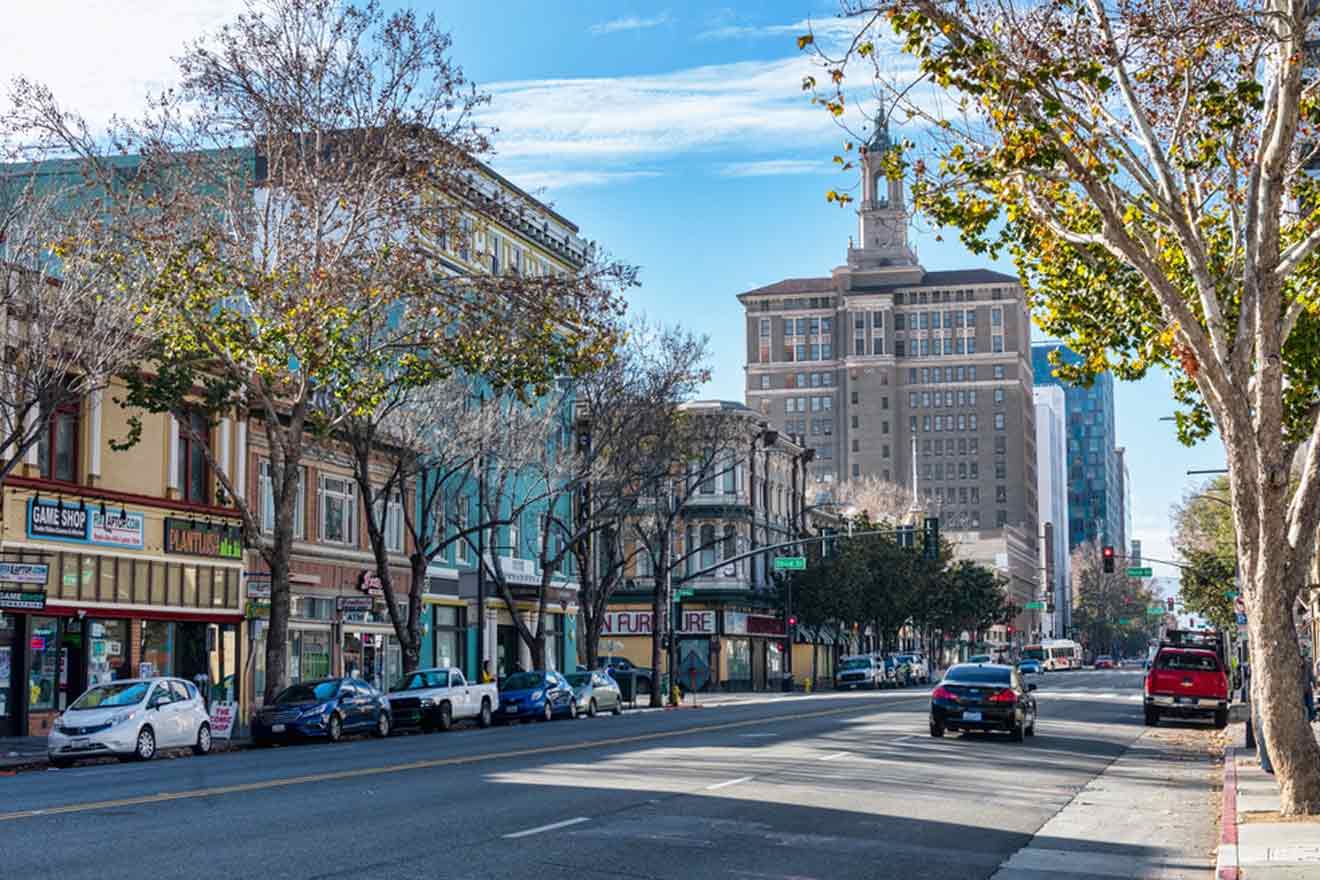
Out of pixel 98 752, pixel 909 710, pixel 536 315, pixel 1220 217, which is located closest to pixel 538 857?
pixel 1220 217

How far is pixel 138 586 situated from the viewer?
4122 centimetres

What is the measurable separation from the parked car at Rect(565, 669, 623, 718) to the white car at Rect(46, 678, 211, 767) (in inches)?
695

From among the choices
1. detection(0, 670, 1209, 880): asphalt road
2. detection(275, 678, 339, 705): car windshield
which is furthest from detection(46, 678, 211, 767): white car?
detection(275, 678, 339, 705): car windshield

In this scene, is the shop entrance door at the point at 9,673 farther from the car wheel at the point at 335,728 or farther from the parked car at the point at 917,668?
the parked car at the point at 917,668

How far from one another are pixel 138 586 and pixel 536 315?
14154 millimetres

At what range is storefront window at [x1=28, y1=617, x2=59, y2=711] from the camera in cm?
3716

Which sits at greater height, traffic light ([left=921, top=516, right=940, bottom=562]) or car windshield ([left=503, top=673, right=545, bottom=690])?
traffic light ([left=921, top=516, right=940, bottom=562])

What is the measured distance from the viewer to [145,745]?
29.2 meters

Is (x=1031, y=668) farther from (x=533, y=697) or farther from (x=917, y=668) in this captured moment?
(x=533, y=697)

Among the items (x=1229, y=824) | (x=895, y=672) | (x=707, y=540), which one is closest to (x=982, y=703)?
(x=1229, y=824)

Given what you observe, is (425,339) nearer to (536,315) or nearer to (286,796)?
(536,315)

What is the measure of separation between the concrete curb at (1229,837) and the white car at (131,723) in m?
18.0

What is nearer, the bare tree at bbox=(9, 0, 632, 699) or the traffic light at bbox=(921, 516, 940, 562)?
the bare tree at bbox=(9, 0, 632, 699)

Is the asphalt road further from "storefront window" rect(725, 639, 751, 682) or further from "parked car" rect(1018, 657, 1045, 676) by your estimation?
"parked car" rect(1018, 657, 1045, 676)
